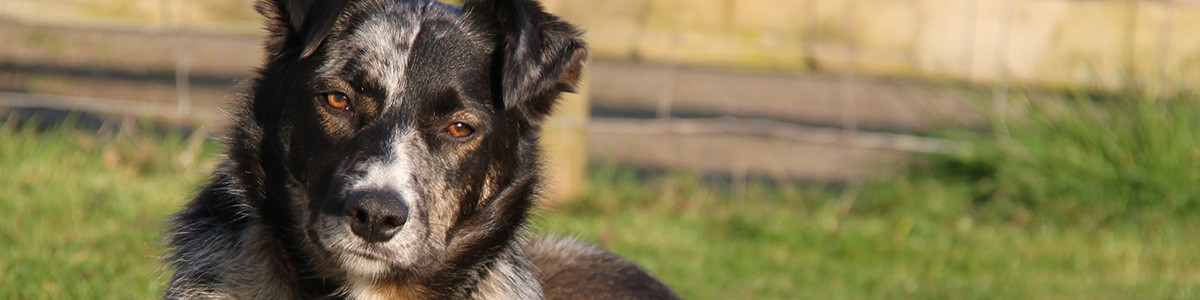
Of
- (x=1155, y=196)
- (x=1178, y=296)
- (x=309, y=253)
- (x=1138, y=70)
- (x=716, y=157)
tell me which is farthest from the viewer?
(x=716, y=157)

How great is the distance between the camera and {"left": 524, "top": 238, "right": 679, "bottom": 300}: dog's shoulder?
170 inches

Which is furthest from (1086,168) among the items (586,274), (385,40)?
(385,40)

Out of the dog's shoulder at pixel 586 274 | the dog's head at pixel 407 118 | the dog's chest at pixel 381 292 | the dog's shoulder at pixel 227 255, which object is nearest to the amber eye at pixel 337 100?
the dog's head at pixel 407 118

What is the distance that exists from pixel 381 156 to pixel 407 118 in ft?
0.54

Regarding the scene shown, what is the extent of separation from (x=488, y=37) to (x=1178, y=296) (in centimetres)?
466

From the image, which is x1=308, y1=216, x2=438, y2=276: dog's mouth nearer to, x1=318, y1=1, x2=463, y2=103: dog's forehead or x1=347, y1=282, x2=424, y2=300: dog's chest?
x1=347, y1=282, x2=424, y2=300: dog's chest

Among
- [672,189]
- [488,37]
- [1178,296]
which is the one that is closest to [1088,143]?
[1178,296]

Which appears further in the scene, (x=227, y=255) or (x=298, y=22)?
(x=227, y=255)

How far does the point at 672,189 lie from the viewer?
809 cm

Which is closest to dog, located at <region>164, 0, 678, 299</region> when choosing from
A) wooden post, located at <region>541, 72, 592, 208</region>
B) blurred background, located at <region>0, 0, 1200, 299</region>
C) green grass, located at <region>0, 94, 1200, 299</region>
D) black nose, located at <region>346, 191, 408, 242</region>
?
black nose, located at <region>346, 191, 408, 242</region>

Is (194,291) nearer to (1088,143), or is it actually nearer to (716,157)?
(1088,143)

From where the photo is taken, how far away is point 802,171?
35.0ft

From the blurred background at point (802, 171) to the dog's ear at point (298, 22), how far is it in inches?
41.0

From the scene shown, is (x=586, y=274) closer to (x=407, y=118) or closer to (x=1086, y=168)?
(x=407, y=118)
